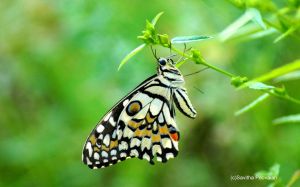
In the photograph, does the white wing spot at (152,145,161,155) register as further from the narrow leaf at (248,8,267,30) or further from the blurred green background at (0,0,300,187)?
the narrow leaf at (248,8,267,30)

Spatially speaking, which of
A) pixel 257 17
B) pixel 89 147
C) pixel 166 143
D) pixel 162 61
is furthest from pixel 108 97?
pixel 257 17

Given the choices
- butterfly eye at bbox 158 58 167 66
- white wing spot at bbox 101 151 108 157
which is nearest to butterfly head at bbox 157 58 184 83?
butterfly eye at bbox 158 58 167 66

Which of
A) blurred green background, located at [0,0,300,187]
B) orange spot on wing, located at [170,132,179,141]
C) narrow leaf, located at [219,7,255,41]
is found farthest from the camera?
blurred green background, located at [0,0,300,187]

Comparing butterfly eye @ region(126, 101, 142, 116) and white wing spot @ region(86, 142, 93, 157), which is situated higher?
butterfly eye @ region(126, 101, 142, 116)

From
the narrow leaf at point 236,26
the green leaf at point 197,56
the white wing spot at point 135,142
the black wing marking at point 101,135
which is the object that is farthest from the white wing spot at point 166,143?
the narrow leaf at point 236,26

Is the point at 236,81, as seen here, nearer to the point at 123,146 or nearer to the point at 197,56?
the point at 197,56

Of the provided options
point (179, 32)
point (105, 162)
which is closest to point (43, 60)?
point (179, 32)
